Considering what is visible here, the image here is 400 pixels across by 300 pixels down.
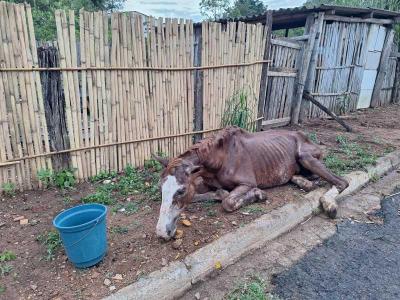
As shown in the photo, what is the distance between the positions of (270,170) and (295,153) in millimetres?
613

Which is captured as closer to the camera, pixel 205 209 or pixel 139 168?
pixel 205 209

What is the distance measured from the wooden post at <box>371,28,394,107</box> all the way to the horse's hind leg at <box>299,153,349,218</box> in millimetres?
9329

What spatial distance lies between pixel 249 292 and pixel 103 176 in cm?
301

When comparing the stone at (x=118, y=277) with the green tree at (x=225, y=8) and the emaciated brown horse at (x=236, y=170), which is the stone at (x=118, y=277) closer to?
the emaciated brown horse at (x=236, y=170)

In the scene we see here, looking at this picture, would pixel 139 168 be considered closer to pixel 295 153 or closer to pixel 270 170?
pixel 270 170

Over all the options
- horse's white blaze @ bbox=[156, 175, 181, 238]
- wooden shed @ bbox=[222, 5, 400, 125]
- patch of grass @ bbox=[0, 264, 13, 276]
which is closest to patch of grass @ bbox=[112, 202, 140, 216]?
horse's white blaze @ bbox=[156, 175, 181, 238]

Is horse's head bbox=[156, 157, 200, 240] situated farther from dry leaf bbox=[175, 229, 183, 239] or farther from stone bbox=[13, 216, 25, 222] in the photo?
stone bbox=[13, 216, 25, 222]

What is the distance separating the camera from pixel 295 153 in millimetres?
4785

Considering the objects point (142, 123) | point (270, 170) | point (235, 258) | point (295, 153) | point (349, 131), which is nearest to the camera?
point (235, 258)

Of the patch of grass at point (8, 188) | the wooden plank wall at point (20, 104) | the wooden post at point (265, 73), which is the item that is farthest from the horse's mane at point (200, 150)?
the wooden post at point (265, 73)

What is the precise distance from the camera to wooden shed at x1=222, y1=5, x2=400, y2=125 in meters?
8.38

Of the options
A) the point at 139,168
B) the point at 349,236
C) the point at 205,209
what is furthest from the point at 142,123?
the point at 349,236

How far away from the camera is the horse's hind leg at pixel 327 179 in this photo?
4184 mm

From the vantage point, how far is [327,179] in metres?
4.55
